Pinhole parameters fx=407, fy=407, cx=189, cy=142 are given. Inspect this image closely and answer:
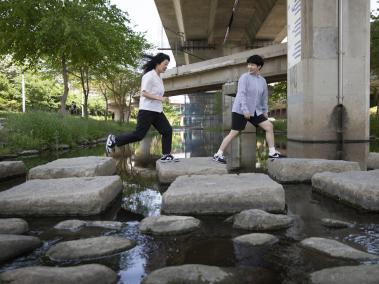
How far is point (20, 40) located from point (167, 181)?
1448 centimetres

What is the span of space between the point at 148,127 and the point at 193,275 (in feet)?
14.6

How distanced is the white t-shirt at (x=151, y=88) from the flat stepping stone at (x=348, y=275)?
185 inches

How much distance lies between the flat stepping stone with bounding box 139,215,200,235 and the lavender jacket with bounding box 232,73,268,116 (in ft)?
11.7

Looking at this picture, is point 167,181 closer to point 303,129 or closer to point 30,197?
point 30,197

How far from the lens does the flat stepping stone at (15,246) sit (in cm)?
279

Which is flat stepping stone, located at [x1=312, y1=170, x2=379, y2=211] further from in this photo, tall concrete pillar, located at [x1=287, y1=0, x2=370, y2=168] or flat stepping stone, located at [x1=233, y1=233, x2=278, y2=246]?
tall concrete pillar, located at [x1=287, y1=0, x2=370, y2=168]

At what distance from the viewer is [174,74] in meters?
31.3

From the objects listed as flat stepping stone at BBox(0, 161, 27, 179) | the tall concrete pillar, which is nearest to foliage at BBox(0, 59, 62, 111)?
the tall concrete pillar

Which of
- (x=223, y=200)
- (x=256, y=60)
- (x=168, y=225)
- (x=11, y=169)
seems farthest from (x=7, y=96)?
(x=168, y=225)

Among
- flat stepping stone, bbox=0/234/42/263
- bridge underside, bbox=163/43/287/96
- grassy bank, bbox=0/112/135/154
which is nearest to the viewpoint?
flat stepping stone, bbox=0/234/42/263

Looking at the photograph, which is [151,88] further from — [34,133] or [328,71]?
[328,71]

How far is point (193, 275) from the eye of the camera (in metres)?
2.37

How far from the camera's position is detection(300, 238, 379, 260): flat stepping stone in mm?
2684

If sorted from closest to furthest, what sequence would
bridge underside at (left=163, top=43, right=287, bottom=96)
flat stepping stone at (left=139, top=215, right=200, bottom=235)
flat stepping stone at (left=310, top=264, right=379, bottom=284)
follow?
flat stepping stone at (left=310, top=264, right=379, bottom=284)
flat stepping stone at (left=139, top=215, right=200, bottom=235)
bridge underside at (left=163, top=43, right=287, bottom=96)
